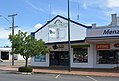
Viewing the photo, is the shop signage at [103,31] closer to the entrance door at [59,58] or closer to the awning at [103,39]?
the awning at [103,39]

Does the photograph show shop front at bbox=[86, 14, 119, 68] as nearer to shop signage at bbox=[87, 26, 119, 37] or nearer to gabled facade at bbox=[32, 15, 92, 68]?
shop signage at bbox=[87, 26, 119, 37]

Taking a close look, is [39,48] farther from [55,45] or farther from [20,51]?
[55,45]

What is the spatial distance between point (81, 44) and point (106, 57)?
151 inches

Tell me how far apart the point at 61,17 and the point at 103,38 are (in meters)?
9.03

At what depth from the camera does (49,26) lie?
141ft

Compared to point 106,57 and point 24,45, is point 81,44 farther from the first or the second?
point 24,45

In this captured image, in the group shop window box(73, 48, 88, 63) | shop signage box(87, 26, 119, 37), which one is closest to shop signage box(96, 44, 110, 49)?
shop signage box(87, 26, 119, 37)

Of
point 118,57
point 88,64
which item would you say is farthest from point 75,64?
point 118,57

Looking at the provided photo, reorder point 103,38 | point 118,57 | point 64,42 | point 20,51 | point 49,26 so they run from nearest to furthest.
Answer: point 20,51
point 103,38
point 118,57
point 64,42
point 49,26

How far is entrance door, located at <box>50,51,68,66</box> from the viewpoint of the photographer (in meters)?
42.5

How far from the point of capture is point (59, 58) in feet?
142

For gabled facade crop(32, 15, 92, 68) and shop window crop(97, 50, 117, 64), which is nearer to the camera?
shop window crop(97, 50, 117, 64)

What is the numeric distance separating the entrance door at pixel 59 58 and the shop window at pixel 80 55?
1819 millimetres

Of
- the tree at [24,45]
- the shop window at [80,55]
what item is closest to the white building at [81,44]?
the shop window at [80,55]
